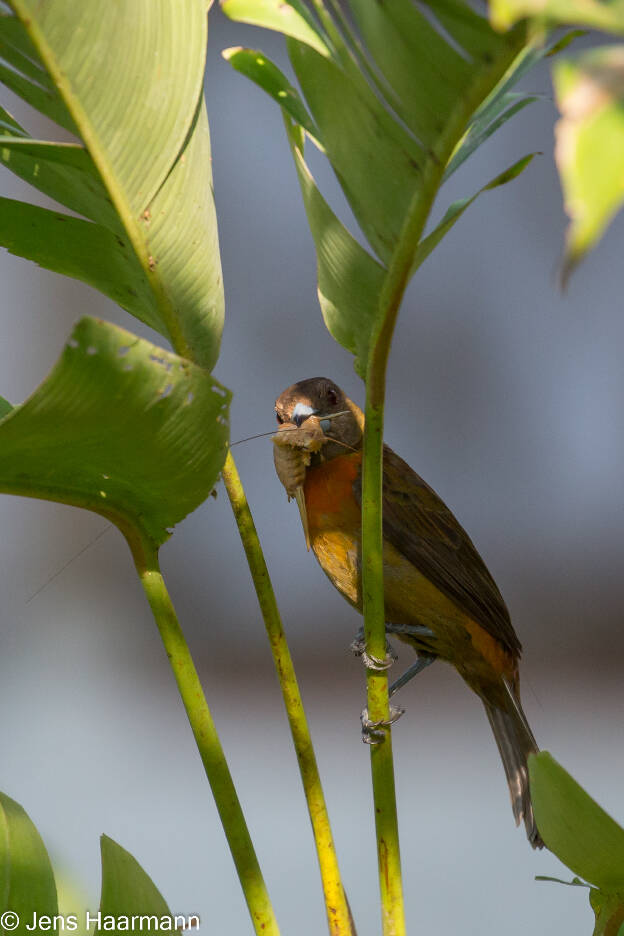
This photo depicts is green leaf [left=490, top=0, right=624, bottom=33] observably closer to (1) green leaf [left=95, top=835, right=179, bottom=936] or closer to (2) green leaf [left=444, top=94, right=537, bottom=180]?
(2) green leaf [left=444, top=94, right=537, bottom=180]

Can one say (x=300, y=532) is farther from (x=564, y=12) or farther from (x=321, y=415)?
(x=564, y=12)

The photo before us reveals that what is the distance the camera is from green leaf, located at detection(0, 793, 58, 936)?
0.80 metres

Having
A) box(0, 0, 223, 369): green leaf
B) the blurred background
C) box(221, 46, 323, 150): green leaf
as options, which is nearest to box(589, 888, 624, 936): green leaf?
box(0, 0, 223, 369): green leaf

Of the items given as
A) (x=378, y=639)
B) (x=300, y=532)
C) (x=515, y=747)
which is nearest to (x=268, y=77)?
(x=378, y=639)

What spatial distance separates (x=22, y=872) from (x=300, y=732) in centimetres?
27

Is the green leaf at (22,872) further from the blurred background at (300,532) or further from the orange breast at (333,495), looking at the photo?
the blurred background at (300,532)

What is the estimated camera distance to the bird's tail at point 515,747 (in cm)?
128

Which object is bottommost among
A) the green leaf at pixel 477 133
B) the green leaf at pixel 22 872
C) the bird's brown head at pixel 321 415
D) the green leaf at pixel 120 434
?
the green leaf at pixel 22 872

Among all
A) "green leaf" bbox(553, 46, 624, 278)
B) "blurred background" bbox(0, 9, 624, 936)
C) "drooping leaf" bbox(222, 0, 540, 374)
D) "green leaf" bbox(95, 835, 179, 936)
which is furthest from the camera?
"blurred background" bbox(0, 9, 624, 936)

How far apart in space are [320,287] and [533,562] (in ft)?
7.95

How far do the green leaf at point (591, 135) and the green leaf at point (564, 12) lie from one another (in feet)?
0.03

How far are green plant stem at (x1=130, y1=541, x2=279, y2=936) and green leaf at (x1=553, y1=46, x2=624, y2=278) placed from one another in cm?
57

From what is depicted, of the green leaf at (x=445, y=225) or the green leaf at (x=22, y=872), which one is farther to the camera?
the green leaf at (x=22, y=872)

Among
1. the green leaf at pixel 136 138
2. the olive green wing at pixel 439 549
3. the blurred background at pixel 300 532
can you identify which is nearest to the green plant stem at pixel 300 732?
the green leaf at pixel 136 138
